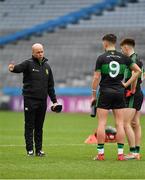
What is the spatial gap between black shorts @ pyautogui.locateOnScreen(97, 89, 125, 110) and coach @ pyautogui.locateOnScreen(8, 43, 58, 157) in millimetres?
1350

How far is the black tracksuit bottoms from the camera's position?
1302cm

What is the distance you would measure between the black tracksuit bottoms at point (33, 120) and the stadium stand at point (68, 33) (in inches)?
946

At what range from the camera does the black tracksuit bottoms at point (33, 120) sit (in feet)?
42.7

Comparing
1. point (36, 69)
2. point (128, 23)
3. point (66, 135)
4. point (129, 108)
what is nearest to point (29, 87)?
point (36, 69)

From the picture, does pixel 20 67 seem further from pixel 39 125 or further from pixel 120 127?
pixel 120 127

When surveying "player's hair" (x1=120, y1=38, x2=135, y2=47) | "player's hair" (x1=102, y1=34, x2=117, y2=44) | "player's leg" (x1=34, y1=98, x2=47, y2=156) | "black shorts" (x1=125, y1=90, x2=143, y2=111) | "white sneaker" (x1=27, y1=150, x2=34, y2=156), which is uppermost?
"player's hair" (x1=102, y1=34, x2=117, y2=44)

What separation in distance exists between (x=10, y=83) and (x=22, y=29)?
199 inches

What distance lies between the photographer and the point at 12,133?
2055cm

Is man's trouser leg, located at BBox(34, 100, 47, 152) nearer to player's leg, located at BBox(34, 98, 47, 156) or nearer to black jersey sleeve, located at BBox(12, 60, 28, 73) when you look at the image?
player's leg, located at BBox(34, 98, 47, 156)

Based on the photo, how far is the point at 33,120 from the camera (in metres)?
13.0

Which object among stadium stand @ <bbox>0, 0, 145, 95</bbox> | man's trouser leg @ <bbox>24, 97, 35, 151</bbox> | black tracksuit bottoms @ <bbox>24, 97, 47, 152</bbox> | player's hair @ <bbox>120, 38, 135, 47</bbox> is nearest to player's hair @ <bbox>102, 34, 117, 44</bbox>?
player's hair @ <bbox>120, 38, 135, 47</bbox>

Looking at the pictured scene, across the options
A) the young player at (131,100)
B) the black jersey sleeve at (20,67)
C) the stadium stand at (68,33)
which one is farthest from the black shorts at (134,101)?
the stadium stand at (68,33)

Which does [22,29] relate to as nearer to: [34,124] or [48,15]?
[48,15]

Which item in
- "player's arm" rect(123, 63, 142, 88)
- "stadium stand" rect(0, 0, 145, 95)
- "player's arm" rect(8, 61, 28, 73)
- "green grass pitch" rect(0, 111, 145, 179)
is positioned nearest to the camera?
"green grass pitch" rect(0, 111, 145, 179)
